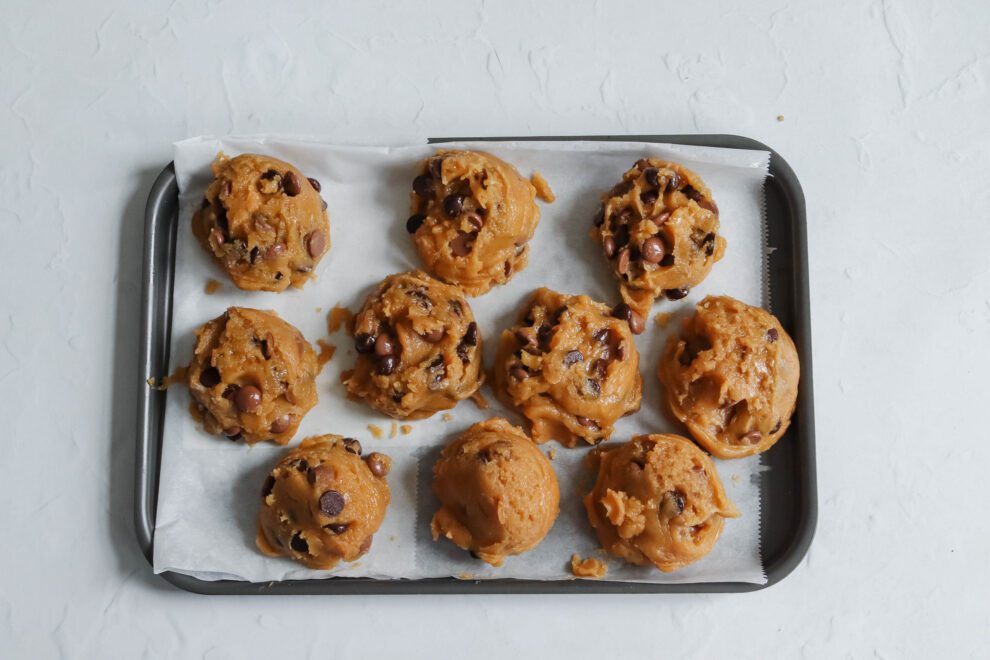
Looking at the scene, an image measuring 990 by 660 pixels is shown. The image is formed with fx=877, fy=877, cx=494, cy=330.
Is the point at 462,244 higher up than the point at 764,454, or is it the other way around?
the point at 462,244

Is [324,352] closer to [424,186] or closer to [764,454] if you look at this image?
[424,186]

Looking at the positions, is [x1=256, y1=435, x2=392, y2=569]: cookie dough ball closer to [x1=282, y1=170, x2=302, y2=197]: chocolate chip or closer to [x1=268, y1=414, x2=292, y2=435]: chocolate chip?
[x1=268, y1=414, x2=292, y2=435]: chocolate chip

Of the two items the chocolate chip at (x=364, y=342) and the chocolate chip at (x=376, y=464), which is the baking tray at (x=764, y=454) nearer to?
the chocolate chip at (x=376, y=464)

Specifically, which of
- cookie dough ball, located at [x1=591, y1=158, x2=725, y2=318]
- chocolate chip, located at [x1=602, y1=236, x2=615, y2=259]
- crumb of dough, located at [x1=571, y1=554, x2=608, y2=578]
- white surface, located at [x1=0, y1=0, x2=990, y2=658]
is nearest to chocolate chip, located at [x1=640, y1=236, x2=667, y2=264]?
cookie dough ball, located at [x1=591, y1=158, x2=725, y2=318]

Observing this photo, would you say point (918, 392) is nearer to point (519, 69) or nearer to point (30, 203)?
point (519, 69)

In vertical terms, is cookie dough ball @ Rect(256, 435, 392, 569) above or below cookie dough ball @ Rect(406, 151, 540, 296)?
below

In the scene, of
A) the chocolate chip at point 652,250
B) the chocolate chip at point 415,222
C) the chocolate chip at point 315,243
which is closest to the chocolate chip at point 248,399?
the chocolate chip at point 315,243

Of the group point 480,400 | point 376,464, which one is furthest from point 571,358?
point 376,464
